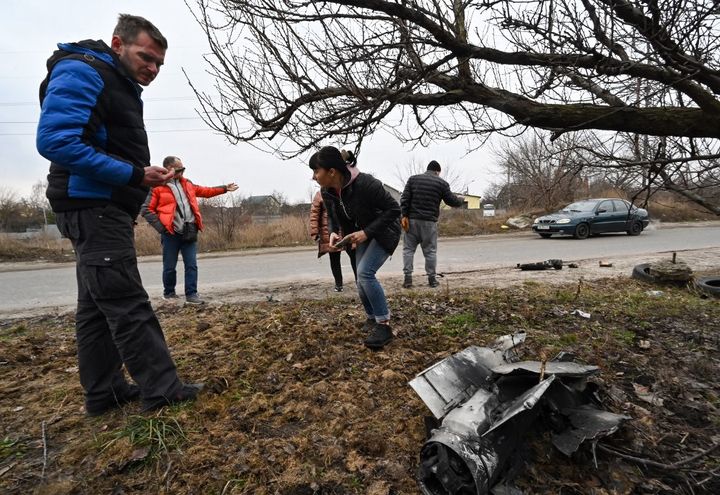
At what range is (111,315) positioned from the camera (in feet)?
7.10

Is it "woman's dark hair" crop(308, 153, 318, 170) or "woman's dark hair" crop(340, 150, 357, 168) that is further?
"woman's dark hair" crop(340, 150, 357, 168)

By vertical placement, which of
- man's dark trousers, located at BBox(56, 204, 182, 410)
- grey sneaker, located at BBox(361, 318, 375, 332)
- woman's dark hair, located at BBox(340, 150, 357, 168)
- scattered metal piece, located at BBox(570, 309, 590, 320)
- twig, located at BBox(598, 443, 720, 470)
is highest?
woman's dark hair, located at BBox(340, 150, 357, 168)

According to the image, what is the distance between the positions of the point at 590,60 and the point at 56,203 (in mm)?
3324

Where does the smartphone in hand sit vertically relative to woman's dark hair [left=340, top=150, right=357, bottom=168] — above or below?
below

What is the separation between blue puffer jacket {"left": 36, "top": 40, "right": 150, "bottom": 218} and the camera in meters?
1.90

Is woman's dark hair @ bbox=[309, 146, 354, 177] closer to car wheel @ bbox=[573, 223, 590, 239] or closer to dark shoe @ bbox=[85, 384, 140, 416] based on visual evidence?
dark shoe @ bbox=[85, 384, 140, 416]

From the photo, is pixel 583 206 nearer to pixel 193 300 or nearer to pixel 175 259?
pixel 193 300

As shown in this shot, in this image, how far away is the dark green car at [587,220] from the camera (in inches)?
567

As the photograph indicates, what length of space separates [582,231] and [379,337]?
13816 mm

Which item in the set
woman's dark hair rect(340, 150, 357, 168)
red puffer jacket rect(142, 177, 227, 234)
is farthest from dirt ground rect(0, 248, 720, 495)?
woman's dark hair rect(340, 150, 357, 168)

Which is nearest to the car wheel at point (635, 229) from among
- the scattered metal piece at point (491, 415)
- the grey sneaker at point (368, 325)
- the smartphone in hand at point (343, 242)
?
the grey sneaker at point (368, 325)

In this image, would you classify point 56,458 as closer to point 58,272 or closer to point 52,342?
point 52,342

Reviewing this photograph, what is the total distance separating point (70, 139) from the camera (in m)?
1.89

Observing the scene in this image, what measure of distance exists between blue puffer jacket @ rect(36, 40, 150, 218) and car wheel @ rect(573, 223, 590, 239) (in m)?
15.2
